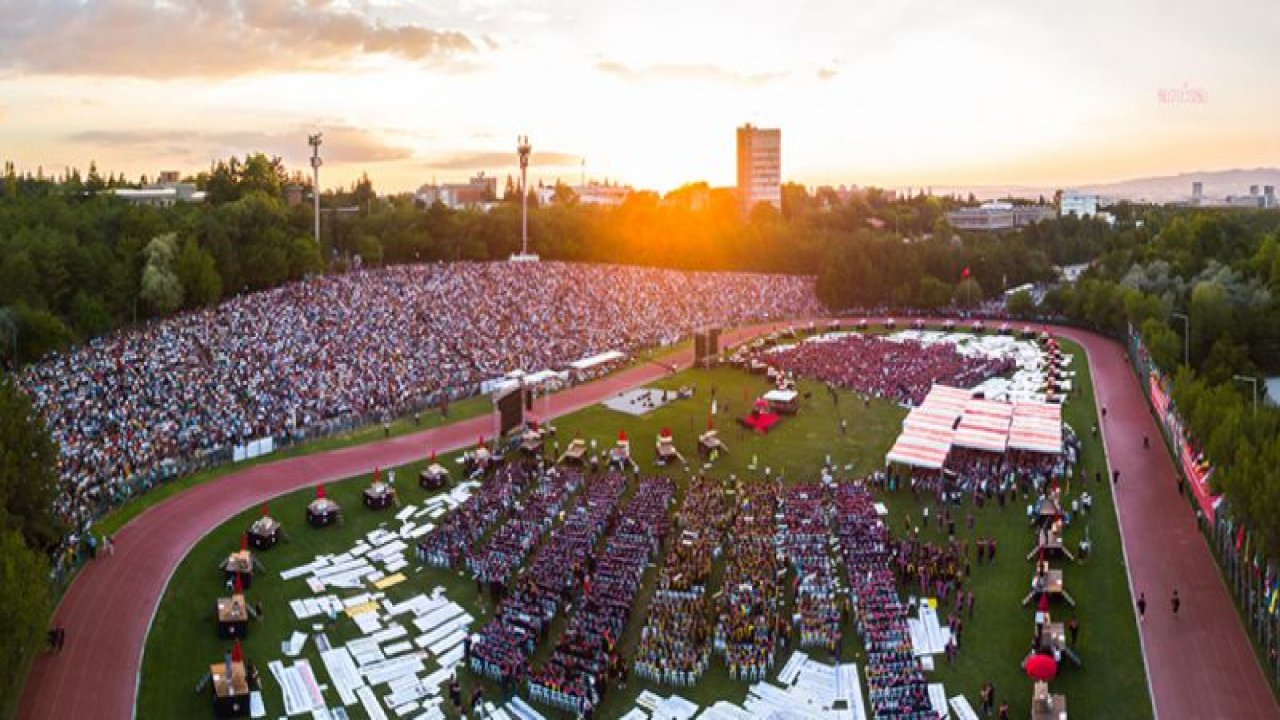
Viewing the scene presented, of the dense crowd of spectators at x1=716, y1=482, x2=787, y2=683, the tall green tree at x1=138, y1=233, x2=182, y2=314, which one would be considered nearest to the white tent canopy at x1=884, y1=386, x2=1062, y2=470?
the dense crowd of spectators at x1=716, y1=482, x2=787, y2=683

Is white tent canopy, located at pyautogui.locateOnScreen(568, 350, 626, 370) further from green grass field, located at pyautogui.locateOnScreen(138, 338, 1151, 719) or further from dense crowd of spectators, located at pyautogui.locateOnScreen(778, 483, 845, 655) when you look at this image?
dense crowd of spectators, located at pyautogui.locateOnScreen(778, 483, 845, 655)

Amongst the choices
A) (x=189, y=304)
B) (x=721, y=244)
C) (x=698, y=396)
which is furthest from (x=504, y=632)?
(x=721, y=244)

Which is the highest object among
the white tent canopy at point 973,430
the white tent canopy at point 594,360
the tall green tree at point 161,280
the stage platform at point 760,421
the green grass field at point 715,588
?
the tall green tree at point 161,280

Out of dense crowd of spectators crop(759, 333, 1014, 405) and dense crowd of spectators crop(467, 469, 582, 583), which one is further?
dense crowd of spectators crop(759, 333, 1014, 405)

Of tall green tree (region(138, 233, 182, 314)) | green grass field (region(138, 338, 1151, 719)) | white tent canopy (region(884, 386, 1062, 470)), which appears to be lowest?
green grass field (region(138, 338, 1151, 719))

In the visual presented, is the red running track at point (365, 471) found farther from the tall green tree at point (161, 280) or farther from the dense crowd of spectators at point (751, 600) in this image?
the tall green tree at point (161, 280)

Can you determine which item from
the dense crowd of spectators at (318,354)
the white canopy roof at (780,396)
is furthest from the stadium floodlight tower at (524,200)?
the white canopy roof at (780,396)

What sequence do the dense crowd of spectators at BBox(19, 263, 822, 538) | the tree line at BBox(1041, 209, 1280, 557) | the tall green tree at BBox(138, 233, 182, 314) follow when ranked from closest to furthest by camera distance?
1. the tree line at BBox(1041, 209, 1280, 557)
2. the dense crowd of spectators at BBox(19, 263, 822, 538)
3. the tall green tree at BBox(138, 233, 182, 314)
